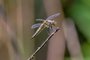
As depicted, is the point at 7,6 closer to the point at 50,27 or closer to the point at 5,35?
the point at 5,35

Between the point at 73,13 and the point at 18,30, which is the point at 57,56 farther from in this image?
the point at 73,13

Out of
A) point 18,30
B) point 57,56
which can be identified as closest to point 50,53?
point 57,56

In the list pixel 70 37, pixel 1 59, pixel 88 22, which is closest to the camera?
pixel 1 59

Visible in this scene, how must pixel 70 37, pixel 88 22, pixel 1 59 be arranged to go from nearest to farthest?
pixel 1 59, pixel 70 37, pixel 88 22

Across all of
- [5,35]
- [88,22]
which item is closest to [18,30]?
[5,35]

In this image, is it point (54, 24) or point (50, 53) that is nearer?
point (54, 24)

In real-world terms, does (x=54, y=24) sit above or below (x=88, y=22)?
above
